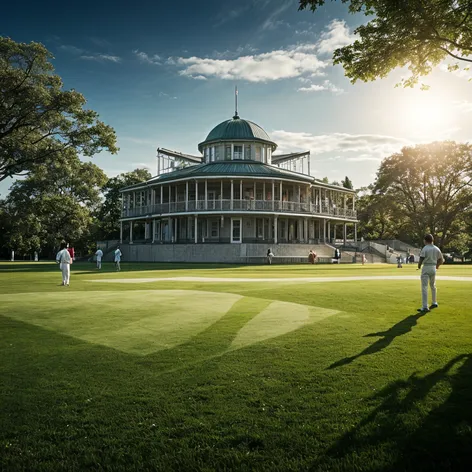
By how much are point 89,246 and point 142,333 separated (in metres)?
70.8

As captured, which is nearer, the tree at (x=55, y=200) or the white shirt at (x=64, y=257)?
the white shirt at (x=64, y=257)

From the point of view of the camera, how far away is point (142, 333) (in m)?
7.84

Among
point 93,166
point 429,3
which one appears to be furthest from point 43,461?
point 93,166

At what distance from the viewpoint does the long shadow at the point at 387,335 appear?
6043 millimetres

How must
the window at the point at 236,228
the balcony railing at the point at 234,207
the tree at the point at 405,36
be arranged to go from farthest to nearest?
the window at the point at 236,228 < the balcony railing at the point at 234,207 < the tree at the point at 405,36

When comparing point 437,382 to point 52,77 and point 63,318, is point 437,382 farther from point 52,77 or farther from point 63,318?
point 52,77

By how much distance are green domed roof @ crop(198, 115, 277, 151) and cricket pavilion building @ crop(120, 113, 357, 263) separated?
126 millimetres

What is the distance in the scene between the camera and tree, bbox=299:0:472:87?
8.76m

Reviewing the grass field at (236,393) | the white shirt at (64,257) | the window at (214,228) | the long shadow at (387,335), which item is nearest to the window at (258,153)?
the window at (214,228)

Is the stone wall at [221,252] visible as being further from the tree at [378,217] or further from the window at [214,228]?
Answer: the tree at [378,217]

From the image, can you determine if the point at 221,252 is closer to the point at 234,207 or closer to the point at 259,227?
the point at 234,207

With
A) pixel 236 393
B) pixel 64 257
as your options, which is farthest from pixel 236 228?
pixel 236 393

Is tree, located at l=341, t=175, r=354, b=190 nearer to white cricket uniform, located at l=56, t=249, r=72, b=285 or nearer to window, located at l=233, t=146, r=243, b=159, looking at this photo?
window, located at l=233, t=146, r=243, b=159

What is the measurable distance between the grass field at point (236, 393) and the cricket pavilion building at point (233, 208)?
105 feet
